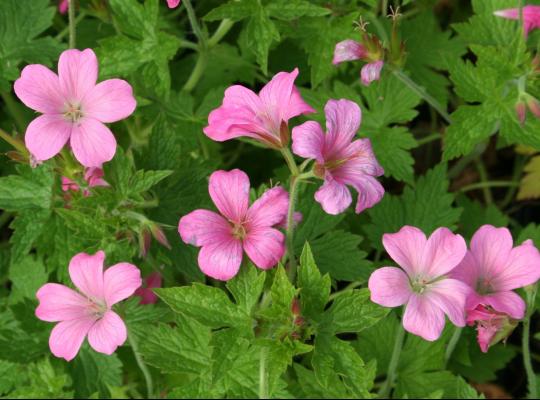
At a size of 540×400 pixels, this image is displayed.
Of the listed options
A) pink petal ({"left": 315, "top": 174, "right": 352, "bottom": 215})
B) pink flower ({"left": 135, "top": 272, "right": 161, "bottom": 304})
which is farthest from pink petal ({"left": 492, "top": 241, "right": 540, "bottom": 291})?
pink flower ({"left": 135, "top": 272, "right": 161, "bottom": 304})

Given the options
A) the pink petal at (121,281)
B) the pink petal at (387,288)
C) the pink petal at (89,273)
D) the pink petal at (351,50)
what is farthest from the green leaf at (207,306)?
the pink petal at (351,50)

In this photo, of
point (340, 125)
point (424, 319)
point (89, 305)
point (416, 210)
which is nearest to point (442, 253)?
point (424, 319)

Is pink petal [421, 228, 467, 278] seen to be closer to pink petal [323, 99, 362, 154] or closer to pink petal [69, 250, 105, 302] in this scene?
pink petal [323, 99, 362, 154]

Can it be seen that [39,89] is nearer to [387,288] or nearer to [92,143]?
[92,143]

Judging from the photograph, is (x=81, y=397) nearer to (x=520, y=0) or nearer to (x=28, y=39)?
(x=28, y=39)

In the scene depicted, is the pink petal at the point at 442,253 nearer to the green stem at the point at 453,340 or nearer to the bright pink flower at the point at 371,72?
the green stem at the point at 453,340

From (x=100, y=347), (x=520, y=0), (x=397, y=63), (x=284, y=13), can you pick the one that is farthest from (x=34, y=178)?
(x=520, y=0)
